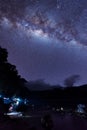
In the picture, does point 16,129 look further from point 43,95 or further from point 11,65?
point 43,95

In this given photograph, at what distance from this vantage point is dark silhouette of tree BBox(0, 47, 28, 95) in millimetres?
53125

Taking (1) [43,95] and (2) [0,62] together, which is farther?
(1) [43,95]

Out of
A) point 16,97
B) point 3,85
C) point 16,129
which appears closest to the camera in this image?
point 16,129

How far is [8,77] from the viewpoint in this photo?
5919cm

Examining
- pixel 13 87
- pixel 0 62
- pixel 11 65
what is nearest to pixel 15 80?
pixel 13 87

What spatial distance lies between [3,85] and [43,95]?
9791 centimetres

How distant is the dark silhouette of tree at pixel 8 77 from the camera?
5312 centimetres

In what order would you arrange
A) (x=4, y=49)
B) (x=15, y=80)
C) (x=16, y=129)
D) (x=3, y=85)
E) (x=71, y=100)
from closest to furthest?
(x=16, y=129) → (x=4, y=49) → (x=3, y=85) → (x=15, y=80) → (x=71, y=100)

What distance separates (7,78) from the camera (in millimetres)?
58438

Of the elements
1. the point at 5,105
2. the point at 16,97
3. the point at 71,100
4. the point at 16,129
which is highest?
the point at 71,100

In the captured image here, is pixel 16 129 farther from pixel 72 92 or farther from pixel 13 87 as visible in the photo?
→ pixel 72 92

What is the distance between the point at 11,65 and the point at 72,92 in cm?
9249

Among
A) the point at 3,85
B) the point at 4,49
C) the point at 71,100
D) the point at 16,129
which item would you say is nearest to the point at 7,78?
the point at 3,85

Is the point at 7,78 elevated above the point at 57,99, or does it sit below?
below
